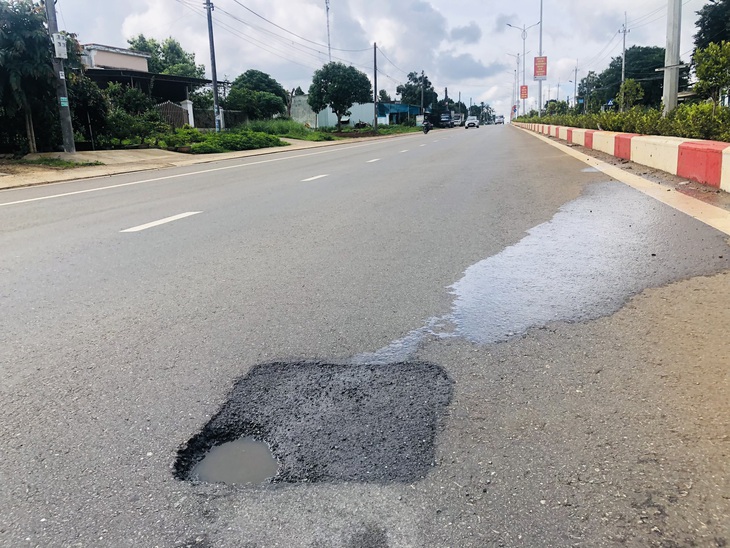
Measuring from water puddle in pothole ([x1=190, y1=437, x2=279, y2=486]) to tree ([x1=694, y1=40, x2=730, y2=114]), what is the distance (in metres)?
13.0

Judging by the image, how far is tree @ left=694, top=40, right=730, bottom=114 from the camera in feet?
40.4

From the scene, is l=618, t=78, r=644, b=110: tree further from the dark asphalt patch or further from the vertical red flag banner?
the dark asphalt patch

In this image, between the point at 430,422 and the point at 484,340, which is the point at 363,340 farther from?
the point at 430,422

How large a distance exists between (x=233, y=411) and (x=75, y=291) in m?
2.55

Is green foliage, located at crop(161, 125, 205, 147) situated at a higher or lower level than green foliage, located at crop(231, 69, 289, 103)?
lower

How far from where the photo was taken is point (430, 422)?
2602 mm

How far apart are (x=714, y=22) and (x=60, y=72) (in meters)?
52.7

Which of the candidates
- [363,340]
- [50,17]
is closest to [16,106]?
[50,17]

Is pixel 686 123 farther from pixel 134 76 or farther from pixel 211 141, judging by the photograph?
pixel 134 76

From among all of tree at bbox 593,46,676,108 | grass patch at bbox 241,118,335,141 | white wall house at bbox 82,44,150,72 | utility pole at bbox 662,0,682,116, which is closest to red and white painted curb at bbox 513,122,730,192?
utility pole at bbox 662,0,682,116

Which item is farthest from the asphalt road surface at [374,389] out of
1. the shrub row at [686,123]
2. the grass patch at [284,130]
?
the grass patch at [284,130]

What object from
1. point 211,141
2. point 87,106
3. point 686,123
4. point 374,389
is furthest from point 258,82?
point 374,389

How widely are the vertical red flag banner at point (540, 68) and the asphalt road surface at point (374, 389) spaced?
48.3 metres

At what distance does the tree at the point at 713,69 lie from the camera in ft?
40.4
